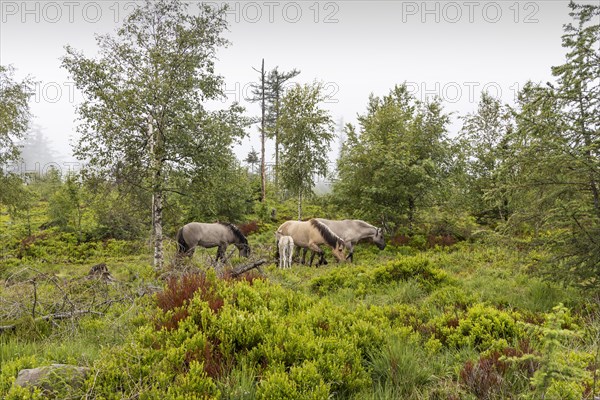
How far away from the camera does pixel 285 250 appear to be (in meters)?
14.0

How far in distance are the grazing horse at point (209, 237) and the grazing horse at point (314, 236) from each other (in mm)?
2165

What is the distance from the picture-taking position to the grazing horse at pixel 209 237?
15180mm

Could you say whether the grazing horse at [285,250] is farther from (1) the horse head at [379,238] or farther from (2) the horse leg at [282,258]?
(1) the horse head at [379,238]

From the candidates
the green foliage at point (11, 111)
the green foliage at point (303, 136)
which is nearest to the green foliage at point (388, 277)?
the green foliage at point (303, 136)

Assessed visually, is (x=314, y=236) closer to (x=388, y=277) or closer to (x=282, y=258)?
(x=282, y=258)

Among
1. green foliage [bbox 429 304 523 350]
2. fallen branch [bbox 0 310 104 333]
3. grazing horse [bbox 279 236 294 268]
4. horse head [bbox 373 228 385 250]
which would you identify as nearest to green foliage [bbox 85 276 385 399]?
green foliage [bbox 429 304 523 350]

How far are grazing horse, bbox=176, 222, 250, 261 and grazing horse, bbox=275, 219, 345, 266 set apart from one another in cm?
216

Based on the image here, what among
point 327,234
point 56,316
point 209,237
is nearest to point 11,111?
point 209,237

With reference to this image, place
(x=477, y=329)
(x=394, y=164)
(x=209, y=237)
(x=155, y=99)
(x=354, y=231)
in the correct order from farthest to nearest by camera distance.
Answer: (x=394, y=164) < (x=354, y=231) < (x=209, y=237) < (x=155, y=99) < (x=477, y=329)

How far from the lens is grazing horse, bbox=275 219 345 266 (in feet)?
47.3

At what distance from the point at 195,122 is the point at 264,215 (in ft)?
49.6

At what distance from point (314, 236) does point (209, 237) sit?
5212 millimetres

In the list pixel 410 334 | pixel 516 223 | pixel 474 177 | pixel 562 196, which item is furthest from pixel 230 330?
pixel 474 177

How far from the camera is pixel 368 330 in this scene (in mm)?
4848
